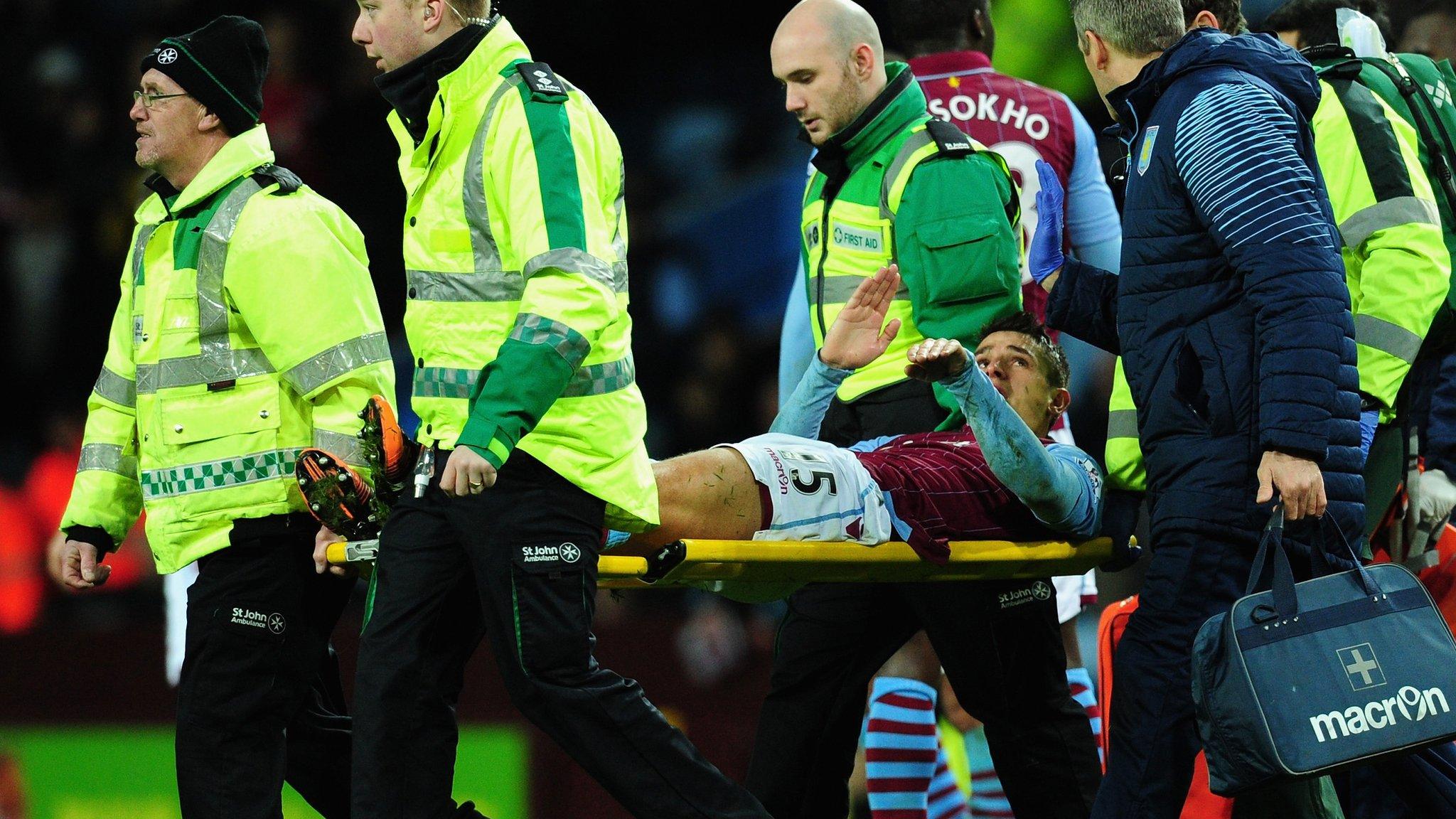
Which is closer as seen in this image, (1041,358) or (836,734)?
(836,734)

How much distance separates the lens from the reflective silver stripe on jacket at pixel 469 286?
127 inches

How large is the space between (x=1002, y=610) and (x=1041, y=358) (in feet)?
2.32

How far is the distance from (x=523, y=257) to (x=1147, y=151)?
119 centimetres

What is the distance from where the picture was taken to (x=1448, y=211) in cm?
407

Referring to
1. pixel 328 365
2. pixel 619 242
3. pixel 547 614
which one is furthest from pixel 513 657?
pixel 328 365

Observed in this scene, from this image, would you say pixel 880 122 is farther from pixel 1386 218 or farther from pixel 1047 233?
pixel 1386 218

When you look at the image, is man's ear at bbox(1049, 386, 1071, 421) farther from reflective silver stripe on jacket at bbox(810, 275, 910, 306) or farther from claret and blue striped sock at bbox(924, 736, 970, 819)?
claret and blue striped sock at bbox(924, 736, 970, 819)

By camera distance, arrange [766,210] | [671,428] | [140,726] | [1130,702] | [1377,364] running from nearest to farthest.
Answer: [1130,702]
[1377,364]
[140,726]
[671,428]
[766,210]

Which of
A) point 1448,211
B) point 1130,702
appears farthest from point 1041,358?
point 1130,702

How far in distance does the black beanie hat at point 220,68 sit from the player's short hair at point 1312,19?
2.46 metres

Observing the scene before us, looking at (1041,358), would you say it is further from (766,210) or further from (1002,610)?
(766,210)

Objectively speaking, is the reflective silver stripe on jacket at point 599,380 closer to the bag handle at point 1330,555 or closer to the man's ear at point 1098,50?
the man's ear at point 1098,50

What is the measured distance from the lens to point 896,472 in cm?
399

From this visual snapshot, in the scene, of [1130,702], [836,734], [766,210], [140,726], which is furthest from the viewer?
[766,210]
